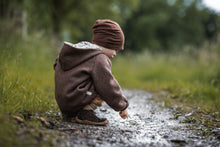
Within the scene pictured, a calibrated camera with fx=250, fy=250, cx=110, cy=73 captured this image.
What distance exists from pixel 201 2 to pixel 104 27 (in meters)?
41.4

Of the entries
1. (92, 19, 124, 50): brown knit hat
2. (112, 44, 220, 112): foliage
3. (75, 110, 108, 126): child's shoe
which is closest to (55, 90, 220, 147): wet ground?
(75, 110, 108, 126): child's shoe

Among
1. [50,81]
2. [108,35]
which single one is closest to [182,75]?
[50,81]

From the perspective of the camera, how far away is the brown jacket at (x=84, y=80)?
2.67 metres

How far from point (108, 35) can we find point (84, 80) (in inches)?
23.8

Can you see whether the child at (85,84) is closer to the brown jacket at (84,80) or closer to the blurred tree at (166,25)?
the brown jacket at (84,80)

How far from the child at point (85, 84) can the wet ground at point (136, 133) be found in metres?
0.18

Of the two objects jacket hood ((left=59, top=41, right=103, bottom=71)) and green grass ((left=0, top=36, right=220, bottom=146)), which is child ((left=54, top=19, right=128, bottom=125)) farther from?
green grass ((left=0, top=36, right=220, bottom=146))

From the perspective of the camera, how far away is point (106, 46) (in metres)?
2.92

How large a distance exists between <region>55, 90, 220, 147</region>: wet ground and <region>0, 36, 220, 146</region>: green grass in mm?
309

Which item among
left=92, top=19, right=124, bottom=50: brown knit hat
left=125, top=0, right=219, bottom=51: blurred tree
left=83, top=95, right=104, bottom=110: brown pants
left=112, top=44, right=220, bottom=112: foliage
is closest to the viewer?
left=83, top=95, right=104, bottom=110: brown pants

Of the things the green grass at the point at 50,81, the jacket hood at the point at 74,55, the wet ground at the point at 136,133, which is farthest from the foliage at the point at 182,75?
the jacket hood at the point at 74,55

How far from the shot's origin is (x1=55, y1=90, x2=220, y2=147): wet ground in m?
2.20

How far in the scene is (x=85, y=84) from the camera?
2.71m

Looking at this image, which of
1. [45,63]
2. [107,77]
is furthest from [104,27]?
[45,63]
